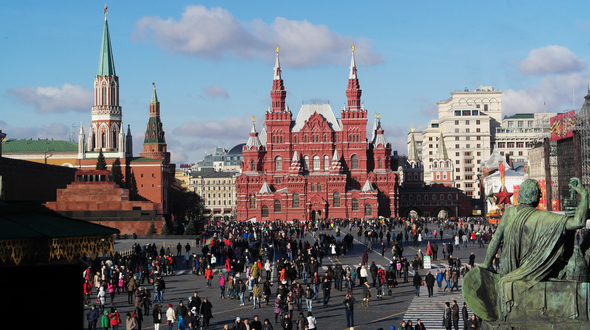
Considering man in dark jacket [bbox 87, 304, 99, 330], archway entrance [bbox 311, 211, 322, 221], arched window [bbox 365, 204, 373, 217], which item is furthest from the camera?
archway entrance [bbox 311, 211, 322, 221]

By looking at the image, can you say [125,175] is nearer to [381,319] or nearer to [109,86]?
[109,86]

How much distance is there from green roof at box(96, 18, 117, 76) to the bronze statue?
109 meters

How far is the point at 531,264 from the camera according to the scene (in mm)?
7836

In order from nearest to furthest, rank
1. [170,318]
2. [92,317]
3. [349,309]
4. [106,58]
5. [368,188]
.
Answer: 1. [92,317]
2. [170,318]
3. [349,309]
4. [368,188]
5. [106,58]

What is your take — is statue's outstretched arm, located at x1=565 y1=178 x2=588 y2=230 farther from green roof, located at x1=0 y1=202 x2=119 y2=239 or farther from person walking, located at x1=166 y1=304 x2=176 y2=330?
person walking, located at x1=166 y1=304 x2=176 y2=330

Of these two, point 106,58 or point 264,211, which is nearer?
point 264,211

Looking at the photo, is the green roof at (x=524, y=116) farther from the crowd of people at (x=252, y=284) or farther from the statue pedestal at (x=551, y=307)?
the statue pedestal at (x=551, y=307)

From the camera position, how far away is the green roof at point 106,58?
111 metres

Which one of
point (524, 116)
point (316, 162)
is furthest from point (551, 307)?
point (524, 116)

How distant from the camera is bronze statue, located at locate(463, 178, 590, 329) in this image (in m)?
7.73

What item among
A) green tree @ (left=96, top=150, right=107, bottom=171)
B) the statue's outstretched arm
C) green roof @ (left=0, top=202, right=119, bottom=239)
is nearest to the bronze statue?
the statue's outstretched arm

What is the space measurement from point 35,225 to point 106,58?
107703mm

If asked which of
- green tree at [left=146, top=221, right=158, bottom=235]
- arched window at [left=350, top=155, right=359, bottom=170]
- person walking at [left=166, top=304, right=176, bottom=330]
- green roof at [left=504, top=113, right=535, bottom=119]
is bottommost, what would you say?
person walking at [left=166, top=304, right=176, bottom=330]

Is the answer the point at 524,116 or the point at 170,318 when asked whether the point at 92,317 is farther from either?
the point at 524,116
